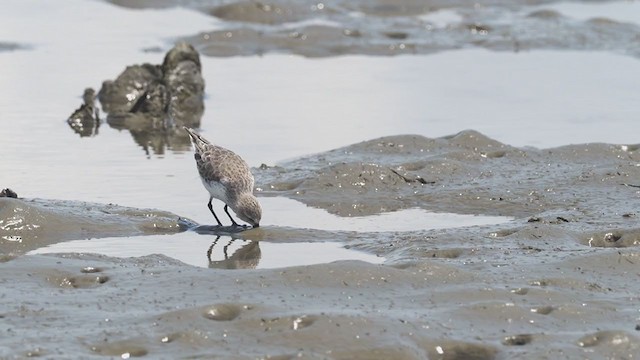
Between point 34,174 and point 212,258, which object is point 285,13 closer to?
point 34,174

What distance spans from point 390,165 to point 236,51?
8797 mm

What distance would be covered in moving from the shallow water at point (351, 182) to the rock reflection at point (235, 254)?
4 cm

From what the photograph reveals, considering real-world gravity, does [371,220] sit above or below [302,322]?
below

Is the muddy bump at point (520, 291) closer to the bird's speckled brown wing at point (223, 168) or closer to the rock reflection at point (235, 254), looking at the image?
the rock reflection at point (235, 254)

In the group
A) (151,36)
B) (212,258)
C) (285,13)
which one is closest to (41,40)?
(151,36)

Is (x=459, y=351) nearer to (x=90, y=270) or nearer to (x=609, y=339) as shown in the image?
(x=609, y=339)

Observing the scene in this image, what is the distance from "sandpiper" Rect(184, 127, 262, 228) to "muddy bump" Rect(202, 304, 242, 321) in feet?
10.3

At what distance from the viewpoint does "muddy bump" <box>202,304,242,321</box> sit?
31.8 feet

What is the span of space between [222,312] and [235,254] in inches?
103

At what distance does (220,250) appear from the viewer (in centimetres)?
1252

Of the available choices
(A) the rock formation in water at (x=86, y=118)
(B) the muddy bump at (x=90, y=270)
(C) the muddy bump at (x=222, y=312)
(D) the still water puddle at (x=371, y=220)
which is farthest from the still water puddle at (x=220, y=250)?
(A) the rock formation in water at (x=86, y=118)

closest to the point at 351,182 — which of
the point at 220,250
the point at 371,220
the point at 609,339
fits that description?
the point at 371,220

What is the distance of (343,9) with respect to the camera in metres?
28.2

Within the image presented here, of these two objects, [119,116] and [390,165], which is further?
[119,116]
